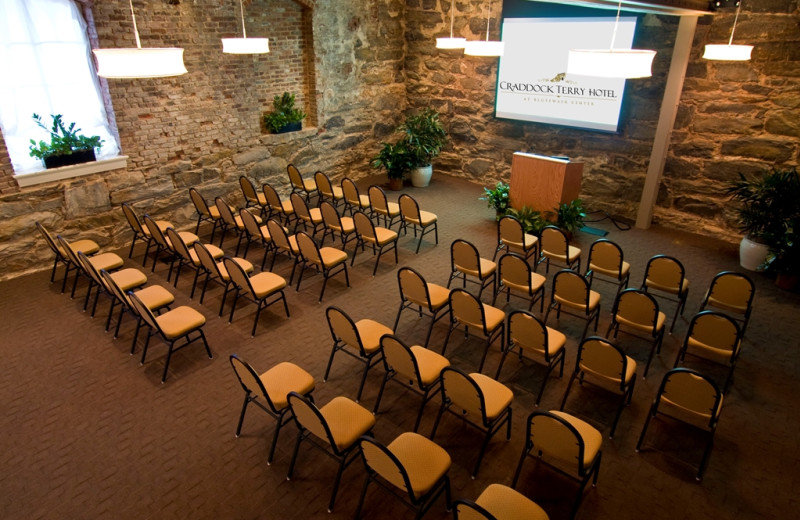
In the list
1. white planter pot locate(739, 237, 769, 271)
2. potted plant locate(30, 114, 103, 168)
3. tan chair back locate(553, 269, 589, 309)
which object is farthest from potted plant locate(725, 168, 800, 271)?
potted plant locate(30, 114, 103, 168)

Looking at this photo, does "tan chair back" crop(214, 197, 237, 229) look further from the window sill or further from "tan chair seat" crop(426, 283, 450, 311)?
"tan chair seat" crop(426, 283, 450, 311)

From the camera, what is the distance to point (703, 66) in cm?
747

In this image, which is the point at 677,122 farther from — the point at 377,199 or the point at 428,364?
the point at 428,364

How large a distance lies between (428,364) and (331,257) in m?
2.47

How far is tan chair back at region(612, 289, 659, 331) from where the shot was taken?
457 centimetres

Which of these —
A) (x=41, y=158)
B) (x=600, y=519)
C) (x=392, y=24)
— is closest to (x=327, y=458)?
(x=600, y=519)

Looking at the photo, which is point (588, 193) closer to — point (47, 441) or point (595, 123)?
point (595, 123)

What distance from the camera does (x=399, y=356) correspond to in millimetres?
4090

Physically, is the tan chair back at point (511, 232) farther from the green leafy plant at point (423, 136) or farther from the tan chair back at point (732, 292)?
the green leafy plant at point (423, 136)

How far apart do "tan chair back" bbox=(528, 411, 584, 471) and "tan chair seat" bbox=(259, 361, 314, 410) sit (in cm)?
179

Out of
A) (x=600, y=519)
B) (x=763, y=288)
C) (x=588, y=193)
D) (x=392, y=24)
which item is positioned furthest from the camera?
(x=392, y=24)

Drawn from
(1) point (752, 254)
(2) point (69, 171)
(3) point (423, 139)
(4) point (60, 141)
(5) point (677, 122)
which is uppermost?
(5) point (677, 122)

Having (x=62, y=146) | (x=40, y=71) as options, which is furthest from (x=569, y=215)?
(x=40, y=71)

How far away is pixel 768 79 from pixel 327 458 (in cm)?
759
